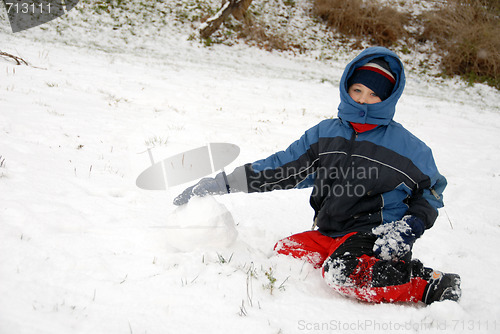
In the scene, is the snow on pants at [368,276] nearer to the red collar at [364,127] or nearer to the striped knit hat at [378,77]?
the red collar at [364,127]

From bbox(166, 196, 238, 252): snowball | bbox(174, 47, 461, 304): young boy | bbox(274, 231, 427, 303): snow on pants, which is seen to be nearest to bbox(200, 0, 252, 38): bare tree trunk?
bbox(174, 47, 461, 304): young boy

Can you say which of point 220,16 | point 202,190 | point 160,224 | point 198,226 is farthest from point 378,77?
point 220,16

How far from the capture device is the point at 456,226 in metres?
3.50

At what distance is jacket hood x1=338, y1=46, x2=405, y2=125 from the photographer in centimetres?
231

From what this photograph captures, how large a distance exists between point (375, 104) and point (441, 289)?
1.21 metres

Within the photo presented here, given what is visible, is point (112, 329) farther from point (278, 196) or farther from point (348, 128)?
point (278, 196)

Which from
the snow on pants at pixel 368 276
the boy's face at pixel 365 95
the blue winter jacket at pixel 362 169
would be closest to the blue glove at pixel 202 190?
the blue winter jacket at pixel 362 169

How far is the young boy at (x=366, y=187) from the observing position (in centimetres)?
212

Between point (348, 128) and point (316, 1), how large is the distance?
17211 mm

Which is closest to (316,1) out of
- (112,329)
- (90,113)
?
(90,113)

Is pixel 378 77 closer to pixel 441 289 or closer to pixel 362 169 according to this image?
pixel 362 169

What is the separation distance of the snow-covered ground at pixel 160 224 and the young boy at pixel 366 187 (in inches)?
5.5

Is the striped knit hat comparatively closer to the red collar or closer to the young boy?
the young boy

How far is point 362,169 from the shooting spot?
93.6 inches
